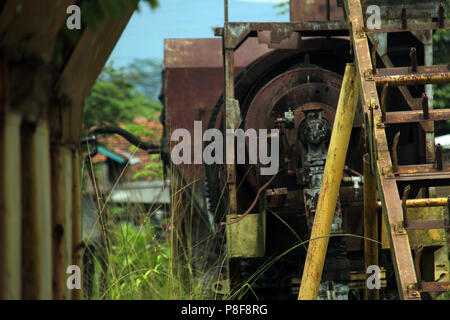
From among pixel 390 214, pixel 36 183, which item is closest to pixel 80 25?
pixel 36 183

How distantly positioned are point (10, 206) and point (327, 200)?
225 centimetres

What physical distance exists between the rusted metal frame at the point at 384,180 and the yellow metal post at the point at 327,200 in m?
0.12

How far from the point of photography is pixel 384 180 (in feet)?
11.3

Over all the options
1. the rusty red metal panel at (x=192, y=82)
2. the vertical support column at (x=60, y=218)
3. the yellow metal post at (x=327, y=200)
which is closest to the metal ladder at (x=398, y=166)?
the yellow metal post at (x=327, y=200)

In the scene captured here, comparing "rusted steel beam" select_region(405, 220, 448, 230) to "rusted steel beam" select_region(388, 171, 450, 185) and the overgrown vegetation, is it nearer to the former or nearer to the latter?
"rusted steel beam" select_region(388, 171, 450, 185)

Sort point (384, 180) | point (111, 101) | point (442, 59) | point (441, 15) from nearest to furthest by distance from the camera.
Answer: point (384, 180)
point (441, 15)
point (442, 59)
point (111, 101)

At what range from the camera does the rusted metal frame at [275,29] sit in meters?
5.82

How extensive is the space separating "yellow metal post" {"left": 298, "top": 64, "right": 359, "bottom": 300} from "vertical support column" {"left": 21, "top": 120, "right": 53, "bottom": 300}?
1932 millimetres

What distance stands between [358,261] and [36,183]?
16.2 feet

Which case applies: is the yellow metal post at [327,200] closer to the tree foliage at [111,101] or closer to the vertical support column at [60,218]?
the vertical support column at [60,218]

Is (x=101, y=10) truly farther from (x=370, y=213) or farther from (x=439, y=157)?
(x=370, y=213)

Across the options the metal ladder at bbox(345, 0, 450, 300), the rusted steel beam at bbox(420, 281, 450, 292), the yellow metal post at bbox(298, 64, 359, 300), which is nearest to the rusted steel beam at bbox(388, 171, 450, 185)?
the metal ladder at bbox(345, 0, 450, 300)

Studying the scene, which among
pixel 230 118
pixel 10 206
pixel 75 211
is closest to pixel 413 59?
pixel 230 118

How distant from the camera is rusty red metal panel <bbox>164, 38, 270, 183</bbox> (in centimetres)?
770
